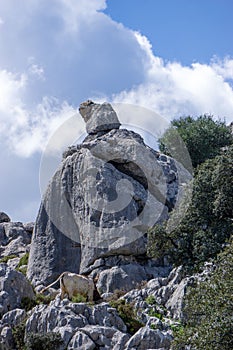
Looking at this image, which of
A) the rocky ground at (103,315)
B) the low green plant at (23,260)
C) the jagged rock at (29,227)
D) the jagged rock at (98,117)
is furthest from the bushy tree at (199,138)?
the rocky ground at (103,315)

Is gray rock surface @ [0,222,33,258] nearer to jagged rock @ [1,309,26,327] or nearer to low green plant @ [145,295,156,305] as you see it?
low green plant @ [145,295,156,305]

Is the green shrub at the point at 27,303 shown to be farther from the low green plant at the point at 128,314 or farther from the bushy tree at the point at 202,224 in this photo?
the bushy tree at the point at 202,224

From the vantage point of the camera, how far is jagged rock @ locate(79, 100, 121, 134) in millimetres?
42469

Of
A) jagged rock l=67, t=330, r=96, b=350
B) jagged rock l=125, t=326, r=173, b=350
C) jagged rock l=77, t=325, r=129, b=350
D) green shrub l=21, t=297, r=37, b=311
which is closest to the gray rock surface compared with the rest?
green shrub l=21, t=297, r=37, b=311

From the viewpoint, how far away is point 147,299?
2811 cm

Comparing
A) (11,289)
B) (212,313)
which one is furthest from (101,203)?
(212,313)

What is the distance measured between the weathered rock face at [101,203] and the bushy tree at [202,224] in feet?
12.1

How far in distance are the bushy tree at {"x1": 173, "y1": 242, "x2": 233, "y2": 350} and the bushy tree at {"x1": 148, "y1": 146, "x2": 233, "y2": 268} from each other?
7875 mm

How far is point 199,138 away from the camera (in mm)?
49188

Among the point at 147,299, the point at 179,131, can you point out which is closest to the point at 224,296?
the point at 147,299

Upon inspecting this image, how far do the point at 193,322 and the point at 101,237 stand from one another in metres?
15.2

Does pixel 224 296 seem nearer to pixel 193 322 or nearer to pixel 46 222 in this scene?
pixel 193 322

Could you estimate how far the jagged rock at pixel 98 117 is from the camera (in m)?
42.5

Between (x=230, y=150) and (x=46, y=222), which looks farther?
(x=46, y=222)
